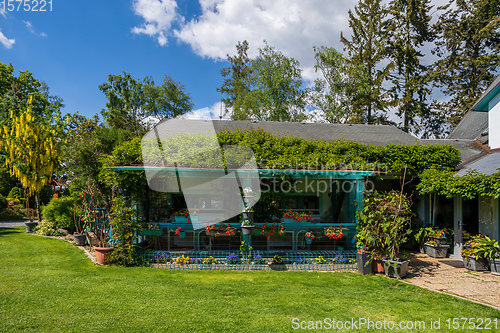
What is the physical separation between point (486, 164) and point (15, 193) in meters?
28.8

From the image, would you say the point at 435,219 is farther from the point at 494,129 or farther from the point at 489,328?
the point at 489,328

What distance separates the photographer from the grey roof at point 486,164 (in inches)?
342

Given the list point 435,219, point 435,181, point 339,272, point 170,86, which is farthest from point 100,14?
point 170,86

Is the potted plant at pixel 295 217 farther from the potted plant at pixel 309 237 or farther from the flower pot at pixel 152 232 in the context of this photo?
the flower pot at pixel 152 232

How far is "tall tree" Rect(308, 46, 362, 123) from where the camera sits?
77.7ft

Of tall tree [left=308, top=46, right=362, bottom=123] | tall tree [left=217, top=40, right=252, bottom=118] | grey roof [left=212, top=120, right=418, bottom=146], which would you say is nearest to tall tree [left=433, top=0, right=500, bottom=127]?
tall tree [left=308, top=46, right=362, bottom=123]

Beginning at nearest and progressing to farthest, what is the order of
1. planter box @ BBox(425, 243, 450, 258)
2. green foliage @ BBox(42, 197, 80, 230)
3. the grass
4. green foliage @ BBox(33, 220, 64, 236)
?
the grass
planter box @ BBox(425, 243, 450, 258)
green foliage @ BBox(33, 220, 64, 236)
green foliage @ BBox(42, 197, 80, 230)

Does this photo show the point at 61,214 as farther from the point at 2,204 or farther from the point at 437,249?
the point at 437,249

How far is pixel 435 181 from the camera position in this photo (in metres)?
9.01

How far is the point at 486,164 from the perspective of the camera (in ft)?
30.8

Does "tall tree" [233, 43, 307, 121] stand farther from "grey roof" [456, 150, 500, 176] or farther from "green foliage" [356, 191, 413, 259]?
"green foliage" [356, 191, 413, 259]
